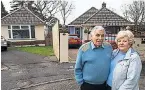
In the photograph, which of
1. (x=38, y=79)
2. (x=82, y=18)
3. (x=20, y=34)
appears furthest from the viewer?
(x=82, y=18)

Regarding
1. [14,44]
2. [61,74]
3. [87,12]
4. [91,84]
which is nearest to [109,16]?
[87,12]

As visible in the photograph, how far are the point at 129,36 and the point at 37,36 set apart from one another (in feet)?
87.7

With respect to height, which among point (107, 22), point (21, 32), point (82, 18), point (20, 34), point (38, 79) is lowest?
point (38, 79)

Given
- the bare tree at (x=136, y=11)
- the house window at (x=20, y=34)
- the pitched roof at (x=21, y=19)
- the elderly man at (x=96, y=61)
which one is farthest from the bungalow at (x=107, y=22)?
the elderly man at (x=96, y=61)

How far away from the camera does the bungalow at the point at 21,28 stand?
2922 cm

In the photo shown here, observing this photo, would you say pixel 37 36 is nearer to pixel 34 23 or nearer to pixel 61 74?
pixel 34 23

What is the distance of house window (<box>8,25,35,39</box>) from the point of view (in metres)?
29.3

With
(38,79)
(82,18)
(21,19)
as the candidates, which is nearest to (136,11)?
(82,18)

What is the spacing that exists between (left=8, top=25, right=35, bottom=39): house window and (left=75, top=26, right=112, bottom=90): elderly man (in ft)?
84.9

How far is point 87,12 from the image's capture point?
38.8 metres

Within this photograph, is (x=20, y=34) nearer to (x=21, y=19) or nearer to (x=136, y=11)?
(x=21, y=19)

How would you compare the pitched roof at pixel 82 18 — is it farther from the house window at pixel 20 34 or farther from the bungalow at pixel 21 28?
the house window at pixel 20 34

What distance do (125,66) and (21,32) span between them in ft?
87.8

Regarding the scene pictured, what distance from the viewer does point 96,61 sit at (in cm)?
392
